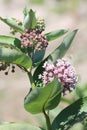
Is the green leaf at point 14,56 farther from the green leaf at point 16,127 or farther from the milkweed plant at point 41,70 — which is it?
the green leaf at point 16,127

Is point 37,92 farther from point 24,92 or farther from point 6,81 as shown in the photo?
point 6,81

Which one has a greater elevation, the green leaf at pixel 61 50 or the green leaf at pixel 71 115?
the green leaf at pixel 61 50

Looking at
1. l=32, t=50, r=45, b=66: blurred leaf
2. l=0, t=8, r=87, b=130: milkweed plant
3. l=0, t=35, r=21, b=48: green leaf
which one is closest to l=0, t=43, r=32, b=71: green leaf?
l=0, t=8, r=87, b=130: milkweed plant

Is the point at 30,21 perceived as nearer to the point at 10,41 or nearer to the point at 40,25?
the point at 40,25

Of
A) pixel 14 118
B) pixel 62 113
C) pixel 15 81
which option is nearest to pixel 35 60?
pixel 62 113

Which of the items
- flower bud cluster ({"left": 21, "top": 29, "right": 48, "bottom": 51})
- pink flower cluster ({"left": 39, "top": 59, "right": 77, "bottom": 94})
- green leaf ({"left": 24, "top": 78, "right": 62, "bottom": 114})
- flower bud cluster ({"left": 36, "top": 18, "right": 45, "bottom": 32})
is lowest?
green leaf ({"left": 24, "top": 78, "right": 62, "bottom": 114})

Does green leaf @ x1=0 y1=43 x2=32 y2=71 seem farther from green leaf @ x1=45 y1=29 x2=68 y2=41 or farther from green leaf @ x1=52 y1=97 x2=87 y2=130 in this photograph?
green leaf @ x1=52 y1=97 x2=87 y2=130

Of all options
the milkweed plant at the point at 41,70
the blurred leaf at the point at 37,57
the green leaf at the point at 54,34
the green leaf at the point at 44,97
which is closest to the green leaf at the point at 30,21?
the milkweed plant at the point at 41,70
